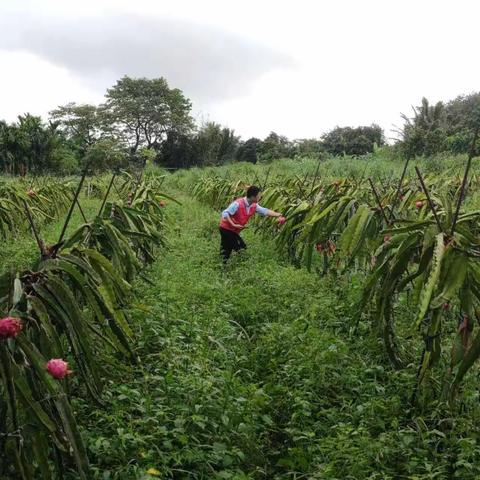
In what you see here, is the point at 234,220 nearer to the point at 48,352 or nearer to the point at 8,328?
the point at 48,352

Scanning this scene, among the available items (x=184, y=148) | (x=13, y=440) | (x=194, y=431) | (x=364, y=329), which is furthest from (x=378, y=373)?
(x=184, y=148)

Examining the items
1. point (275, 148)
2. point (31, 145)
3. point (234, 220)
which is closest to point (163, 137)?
point (275, 148)

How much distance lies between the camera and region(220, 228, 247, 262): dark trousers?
5629 millimetres

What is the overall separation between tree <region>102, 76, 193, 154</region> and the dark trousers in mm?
23455

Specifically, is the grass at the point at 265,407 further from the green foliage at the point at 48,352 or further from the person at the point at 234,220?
the person at the point at 234,220

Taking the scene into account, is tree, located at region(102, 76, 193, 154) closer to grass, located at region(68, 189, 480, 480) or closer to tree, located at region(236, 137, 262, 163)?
tree, located at region(236, 137, 262, 163)

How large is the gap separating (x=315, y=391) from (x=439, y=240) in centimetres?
114

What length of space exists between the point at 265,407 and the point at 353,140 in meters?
22.4

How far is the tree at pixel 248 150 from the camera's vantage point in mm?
26972

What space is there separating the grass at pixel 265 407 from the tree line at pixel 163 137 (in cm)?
1090

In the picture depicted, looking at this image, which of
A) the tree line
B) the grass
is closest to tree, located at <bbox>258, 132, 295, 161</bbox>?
the tree line

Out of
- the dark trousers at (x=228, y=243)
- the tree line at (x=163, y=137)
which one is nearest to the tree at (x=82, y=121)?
the tree line at (x=163, y=137)

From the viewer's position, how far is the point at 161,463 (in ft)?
6.51

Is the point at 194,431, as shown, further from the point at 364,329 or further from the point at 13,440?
the point at 364,329
